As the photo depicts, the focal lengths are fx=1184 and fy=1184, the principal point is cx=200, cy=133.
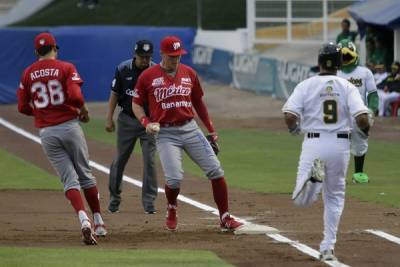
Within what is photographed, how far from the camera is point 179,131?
12.1 meters

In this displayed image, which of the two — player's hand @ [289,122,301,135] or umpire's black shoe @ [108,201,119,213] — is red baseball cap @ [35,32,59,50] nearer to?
player's hand @ [289,122,301,135]

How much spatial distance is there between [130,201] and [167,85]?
4210 mm

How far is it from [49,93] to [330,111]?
116 inches

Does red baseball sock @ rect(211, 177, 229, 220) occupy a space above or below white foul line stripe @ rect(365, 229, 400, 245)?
above

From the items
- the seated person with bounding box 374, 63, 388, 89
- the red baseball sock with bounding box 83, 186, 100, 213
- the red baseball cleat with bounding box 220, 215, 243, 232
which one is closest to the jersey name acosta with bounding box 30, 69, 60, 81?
the red baseball sock with bounding box 83, 186, 100, 213

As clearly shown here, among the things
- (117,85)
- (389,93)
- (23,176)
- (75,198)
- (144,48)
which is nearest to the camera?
(75,198)

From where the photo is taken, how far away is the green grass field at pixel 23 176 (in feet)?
59.2

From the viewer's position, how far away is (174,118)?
39.6ft

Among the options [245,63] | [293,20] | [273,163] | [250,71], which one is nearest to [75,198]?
[273,163]

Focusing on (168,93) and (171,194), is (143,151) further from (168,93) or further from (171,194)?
(168,93)

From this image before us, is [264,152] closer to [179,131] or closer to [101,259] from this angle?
[179,131]

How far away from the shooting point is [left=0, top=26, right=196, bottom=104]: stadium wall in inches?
1431

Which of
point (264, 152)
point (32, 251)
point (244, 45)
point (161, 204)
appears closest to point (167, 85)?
point (32, 251)

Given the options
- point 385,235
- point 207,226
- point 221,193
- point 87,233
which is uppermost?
point 221,193
